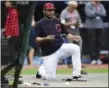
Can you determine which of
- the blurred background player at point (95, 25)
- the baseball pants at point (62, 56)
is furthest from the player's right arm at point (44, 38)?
the blurred background player at point (95, 25)

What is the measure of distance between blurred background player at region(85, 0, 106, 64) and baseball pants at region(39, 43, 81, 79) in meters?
4.77

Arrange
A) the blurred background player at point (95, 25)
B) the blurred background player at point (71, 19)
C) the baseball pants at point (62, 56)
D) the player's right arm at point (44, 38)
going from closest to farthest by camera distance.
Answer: the player's right arm at point (44, 38)
the baseball pants at point (62, 56)
the blurred background player at point (71, 19)
the blurred background player at point (95, 25)

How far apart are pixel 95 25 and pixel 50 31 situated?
525cm

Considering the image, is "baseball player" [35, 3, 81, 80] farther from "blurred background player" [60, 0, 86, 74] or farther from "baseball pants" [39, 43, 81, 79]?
"blurred background player" [60, 0, 86, 74]

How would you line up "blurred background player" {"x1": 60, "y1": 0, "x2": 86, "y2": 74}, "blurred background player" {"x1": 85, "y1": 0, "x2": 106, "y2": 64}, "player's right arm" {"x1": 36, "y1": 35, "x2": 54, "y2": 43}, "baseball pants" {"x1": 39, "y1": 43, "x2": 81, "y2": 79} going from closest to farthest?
"player's right arm" {"x1": 36, "y1": 35, "x2": 54, "y2": 43} < "baseball pants" {"x1": 39, "y1": 43, "x2": 81, "y2": 79} < "blurred background player" {"x1": 60, "y1": 0, "x2": 86, "y2": 74} < "blurred background player" {"x1": 85, "y1": 0, "x2": 106, "y2": 64}

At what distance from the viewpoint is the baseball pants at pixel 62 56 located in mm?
11469

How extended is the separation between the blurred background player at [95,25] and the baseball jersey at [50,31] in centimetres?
472

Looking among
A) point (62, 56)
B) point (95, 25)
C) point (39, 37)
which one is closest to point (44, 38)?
point (39, 37)

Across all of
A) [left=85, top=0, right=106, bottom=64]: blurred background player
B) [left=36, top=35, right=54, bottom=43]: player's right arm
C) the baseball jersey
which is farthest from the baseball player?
[left=85, top=0, right=106, bottom=64]: blurred background player

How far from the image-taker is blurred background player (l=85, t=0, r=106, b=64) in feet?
53.2

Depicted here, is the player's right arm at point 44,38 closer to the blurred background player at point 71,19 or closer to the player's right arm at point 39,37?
the player's right arm at point 39,37

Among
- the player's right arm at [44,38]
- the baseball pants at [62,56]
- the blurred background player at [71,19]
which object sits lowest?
the baseball pants at [62,56]

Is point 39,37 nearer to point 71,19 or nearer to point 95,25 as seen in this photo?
point 71,19

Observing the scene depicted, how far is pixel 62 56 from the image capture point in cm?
1173
